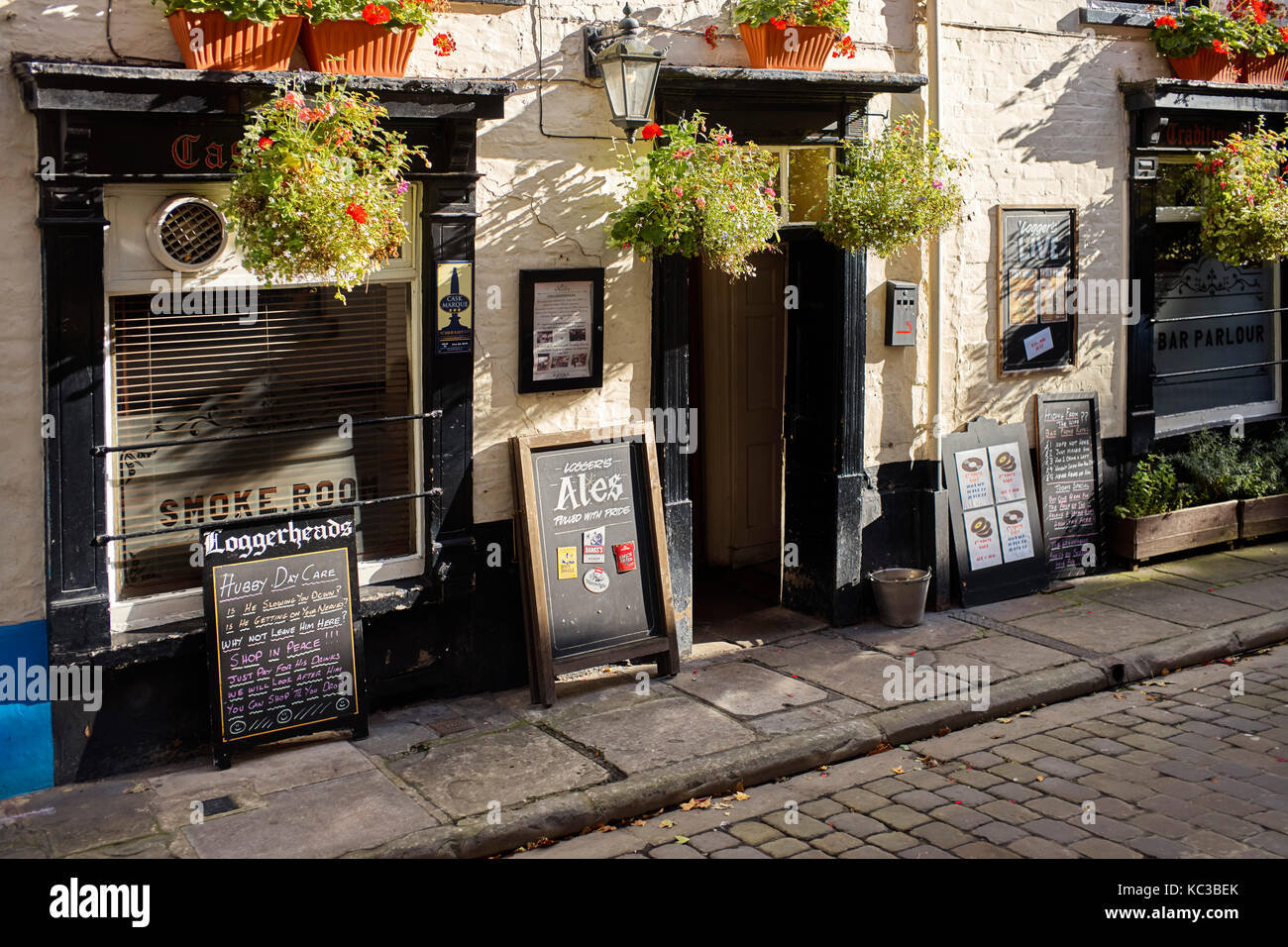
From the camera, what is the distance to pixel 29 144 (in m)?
6.03

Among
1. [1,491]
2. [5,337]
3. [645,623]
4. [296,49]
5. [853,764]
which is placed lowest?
[853,764]

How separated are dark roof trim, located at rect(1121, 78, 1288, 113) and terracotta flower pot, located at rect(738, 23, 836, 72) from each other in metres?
3.00

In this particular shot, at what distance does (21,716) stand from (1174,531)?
8273mm

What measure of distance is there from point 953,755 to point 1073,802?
2.70 ft

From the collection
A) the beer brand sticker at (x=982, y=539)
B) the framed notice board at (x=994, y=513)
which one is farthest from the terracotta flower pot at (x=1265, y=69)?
the beer brand sticker at (x=982, y=539)

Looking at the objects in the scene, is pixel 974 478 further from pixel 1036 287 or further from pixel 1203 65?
pixel 1203 65

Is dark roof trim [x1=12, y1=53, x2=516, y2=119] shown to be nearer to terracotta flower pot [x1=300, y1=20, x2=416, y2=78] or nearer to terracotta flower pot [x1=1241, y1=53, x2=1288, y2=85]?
terracotta flower pot [x1=300, y1=20, x2=416, y2=78]

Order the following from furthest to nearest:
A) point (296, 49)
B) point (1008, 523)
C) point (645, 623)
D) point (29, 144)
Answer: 1. point (1008, 523)
2. point (645, 623)
3. point (296, 49)
4. point (29, 144)

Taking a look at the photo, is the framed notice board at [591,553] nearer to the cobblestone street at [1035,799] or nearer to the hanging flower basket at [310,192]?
the cobblestone street at [1035,799]

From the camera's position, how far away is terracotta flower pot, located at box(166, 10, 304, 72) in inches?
243

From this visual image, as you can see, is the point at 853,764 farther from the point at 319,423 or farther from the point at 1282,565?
the point at 1282,565

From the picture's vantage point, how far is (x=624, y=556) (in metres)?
7.89

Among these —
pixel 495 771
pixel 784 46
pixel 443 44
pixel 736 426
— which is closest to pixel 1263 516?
pixel 736 426

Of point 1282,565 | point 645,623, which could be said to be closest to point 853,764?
point 645,623
